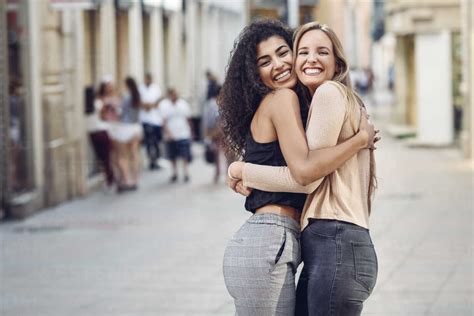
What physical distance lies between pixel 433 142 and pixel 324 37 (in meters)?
23.4

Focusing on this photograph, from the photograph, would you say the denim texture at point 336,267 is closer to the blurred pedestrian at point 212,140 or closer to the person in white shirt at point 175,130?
the blurred pedestrian at point 212,140

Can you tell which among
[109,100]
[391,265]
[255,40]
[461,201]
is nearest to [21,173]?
[109,100]

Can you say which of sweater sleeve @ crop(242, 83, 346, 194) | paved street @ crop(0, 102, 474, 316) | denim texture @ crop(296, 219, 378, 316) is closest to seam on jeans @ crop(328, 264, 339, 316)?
denim texture @ crop(296, 219, 378, 316)

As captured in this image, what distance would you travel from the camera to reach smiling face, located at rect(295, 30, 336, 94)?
16.2 ft

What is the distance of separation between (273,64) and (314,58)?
0.18 metres

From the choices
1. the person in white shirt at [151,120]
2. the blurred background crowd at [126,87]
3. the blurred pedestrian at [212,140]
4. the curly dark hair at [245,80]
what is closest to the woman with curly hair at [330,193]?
the curly dark hair at [245,80]

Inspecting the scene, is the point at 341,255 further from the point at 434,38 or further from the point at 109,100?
the point at 434,38

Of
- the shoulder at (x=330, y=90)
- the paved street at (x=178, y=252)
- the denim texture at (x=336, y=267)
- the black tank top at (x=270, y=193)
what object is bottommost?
the paved street at (x=178, y=252)

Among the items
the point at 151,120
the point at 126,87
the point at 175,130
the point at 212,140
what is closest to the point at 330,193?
the point at 212,140

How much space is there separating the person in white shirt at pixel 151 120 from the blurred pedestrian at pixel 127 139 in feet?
11.7

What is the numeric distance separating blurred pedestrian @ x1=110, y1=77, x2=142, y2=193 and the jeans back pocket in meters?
15.6

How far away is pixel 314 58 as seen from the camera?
493 centimetres

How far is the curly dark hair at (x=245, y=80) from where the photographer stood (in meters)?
5.03

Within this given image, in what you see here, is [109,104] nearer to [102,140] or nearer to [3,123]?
[102,140]
